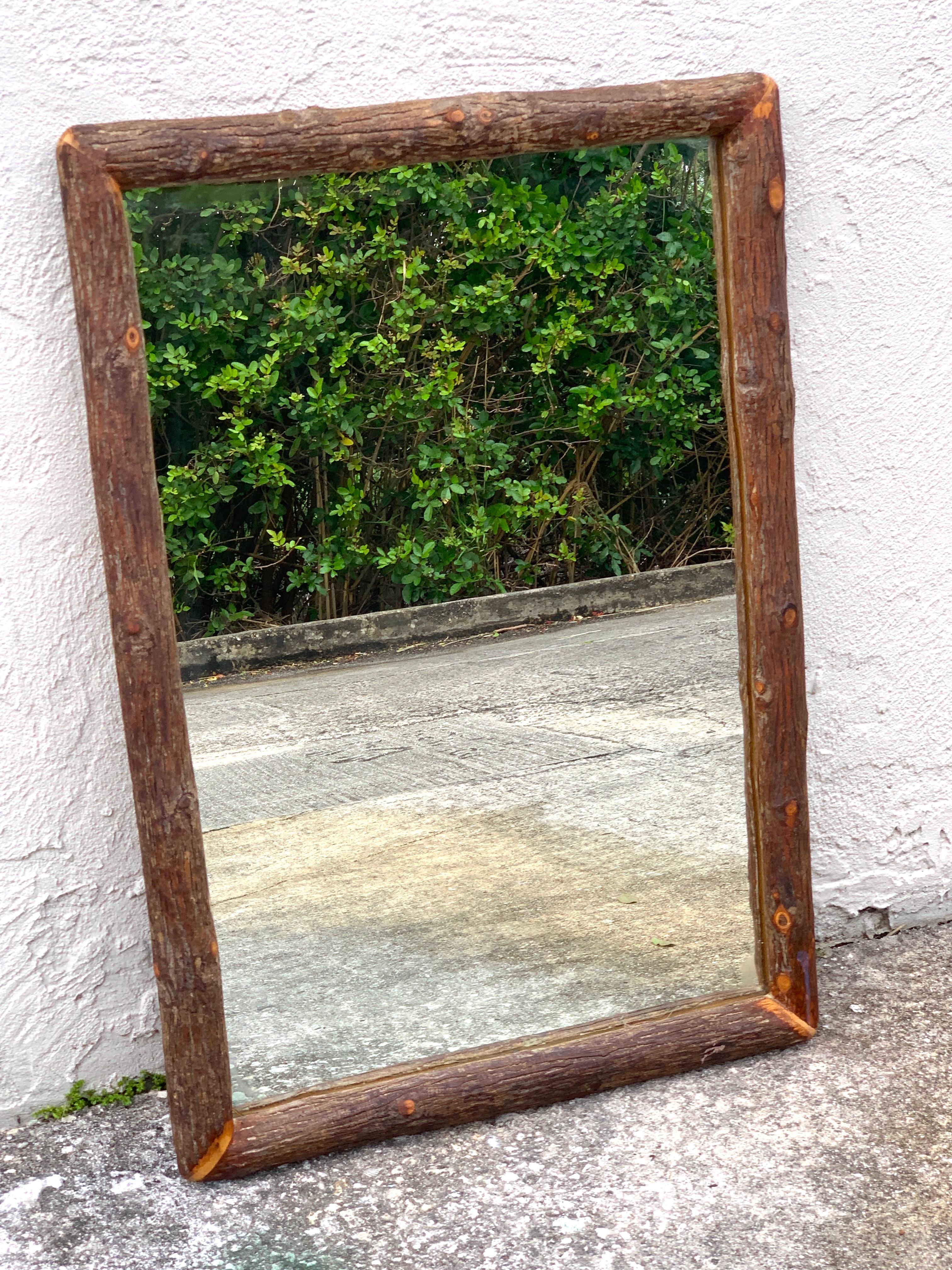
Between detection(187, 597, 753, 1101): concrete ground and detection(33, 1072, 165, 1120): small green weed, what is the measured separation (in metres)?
0.26

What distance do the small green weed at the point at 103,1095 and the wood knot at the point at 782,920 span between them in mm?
1248

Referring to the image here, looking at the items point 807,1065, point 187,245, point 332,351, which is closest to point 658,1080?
point 807,1065

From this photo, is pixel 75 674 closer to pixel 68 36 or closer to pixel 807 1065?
pixel 68 36

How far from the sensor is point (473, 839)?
2.66m

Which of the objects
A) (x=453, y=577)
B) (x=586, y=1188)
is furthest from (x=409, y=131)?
(x=586, y=1188)

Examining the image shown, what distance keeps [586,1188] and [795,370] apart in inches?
63.5

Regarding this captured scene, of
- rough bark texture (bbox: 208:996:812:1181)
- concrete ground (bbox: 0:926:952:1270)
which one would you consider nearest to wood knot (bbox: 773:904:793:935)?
rough bark texture (bbox: 208:996:812:1181)

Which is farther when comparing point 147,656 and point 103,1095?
point 103,1095

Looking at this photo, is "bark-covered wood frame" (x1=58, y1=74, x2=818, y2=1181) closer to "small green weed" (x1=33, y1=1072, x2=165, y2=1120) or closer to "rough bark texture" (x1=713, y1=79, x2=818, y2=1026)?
"rough bark texture" (x1=713, y1=79, x2=818, y2=1026)

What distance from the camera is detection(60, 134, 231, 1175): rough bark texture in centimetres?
215

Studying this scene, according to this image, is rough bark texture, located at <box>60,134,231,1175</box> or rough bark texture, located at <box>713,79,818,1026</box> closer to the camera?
rough bark texture, located at <box>60,134,231,1175</box>

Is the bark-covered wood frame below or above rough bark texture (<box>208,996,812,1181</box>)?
above

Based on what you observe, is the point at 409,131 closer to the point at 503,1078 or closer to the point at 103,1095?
the point at 503,1078

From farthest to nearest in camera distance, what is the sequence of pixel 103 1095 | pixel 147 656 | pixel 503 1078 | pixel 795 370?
pixel 795 370
pixel 103 1095
pixel 503 1078
pixel 147 656
